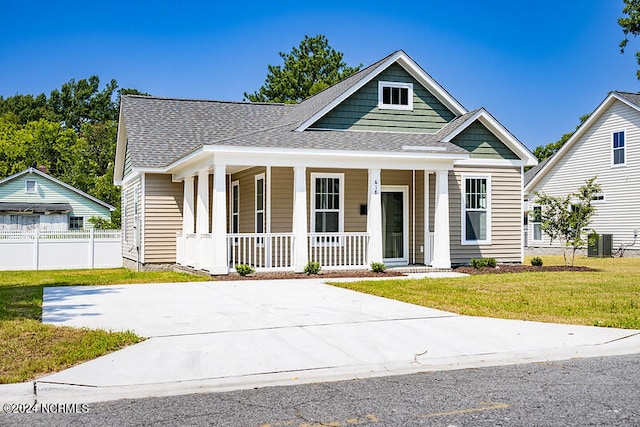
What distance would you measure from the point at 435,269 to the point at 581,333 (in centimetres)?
967

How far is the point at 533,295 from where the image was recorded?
12.8 metres

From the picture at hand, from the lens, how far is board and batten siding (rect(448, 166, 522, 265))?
65.5ft

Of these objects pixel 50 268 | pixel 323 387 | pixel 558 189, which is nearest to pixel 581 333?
pixel 323 387

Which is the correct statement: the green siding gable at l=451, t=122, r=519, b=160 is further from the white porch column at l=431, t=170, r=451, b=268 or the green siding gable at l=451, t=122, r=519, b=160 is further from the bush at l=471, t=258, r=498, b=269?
the bush at l=471, t=258, r=498, b=269

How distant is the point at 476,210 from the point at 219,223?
811cm

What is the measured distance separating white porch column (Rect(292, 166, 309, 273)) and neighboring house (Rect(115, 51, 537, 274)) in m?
0.03

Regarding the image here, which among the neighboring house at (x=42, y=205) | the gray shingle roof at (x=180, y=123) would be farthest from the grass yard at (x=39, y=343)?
the neighboring house at (x=42, y=205)

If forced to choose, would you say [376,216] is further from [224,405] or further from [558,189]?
[558,189]

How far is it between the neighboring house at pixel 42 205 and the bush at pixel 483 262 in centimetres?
2717

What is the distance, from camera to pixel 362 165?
58.2 ft

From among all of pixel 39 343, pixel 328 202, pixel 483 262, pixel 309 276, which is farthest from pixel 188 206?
pixel 39 343

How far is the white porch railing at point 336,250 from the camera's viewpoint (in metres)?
17.9

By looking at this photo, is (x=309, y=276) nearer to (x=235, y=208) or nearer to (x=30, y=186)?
(x=235, y=208)

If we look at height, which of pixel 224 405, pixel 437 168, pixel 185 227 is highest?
pixel 437 168
